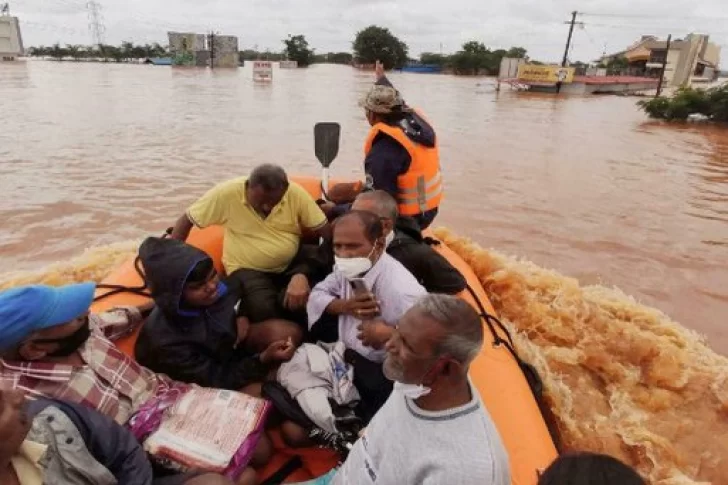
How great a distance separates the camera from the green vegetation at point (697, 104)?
60.2 ft

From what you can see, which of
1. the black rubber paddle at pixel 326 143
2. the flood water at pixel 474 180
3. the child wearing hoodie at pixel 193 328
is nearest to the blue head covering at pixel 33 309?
the child wearing hoodie at pixel 193 328

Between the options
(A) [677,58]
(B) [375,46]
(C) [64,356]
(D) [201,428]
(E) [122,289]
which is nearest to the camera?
(C) [64,356]

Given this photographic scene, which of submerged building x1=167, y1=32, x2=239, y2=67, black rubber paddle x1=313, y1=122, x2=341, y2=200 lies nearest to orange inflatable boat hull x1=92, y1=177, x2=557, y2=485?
black rubber paddle x1=313, y1=122, x2=341, y2=200

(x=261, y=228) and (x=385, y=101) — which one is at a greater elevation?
(x=385, y=101)

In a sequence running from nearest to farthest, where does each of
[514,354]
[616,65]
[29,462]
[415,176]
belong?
[29,462] < [514,354] < [415,176] < [616,65]

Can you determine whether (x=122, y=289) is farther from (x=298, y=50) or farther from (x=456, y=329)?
(x=298, y=50)

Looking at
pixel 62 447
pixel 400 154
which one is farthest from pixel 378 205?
pixel 62 447

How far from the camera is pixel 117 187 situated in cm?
754

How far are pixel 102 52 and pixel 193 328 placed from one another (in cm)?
7342

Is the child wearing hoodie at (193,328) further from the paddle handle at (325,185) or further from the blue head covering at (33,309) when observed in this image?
the paddle handle at (325,185)

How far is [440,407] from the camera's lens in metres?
1.25

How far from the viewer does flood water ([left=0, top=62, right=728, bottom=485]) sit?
11.4 feet

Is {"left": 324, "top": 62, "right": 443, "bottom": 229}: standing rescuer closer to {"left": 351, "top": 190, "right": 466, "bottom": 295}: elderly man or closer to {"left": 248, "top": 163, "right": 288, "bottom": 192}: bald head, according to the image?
{"left": 351, "top": 190, "right": 466, "bottom": 295}: elderly man

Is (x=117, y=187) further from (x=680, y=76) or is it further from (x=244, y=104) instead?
(x=680, y=76)
